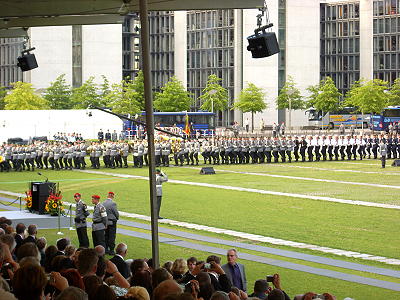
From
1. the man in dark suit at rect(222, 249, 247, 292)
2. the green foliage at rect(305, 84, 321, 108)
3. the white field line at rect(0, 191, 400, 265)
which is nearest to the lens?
the man in dark suit at rect(222, 249, 247, 292)

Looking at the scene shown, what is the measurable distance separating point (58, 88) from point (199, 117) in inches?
744

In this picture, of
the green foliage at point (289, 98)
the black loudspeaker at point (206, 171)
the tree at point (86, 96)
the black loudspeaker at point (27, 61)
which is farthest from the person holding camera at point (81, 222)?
the green foliage at point (289, 98)

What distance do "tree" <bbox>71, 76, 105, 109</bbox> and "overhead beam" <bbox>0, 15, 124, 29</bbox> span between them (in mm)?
76389

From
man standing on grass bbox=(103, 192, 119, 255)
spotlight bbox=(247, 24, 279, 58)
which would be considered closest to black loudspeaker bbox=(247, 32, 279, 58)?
spotlight bbox=(247, 24, 279, 58)

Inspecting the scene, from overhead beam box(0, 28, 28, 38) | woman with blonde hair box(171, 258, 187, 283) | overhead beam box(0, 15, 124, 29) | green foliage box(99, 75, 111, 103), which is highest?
green foliage box(99, 75, 111, 103)

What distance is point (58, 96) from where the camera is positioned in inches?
3871

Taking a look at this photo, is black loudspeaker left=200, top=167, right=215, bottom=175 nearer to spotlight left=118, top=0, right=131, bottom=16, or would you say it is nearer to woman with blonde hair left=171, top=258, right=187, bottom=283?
spotlight left=118, top=0, right=131, bottom=16

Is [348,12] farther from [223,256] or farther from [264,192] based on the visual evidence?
[223,256]

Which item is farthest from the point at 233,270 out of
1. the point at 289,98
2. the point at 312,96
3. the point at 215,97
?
the point at 312,96

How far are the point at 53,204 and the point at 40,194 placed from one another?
537 millimetres

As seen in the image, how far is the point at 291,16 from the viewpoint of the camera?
112 m

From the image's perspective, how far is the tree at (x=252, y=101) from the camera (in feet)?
338

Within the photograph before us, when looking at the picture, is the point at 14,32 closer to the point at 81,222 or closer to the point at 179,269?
the point at 81,222

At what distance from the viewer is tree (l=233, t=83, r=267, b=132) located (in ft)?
338
